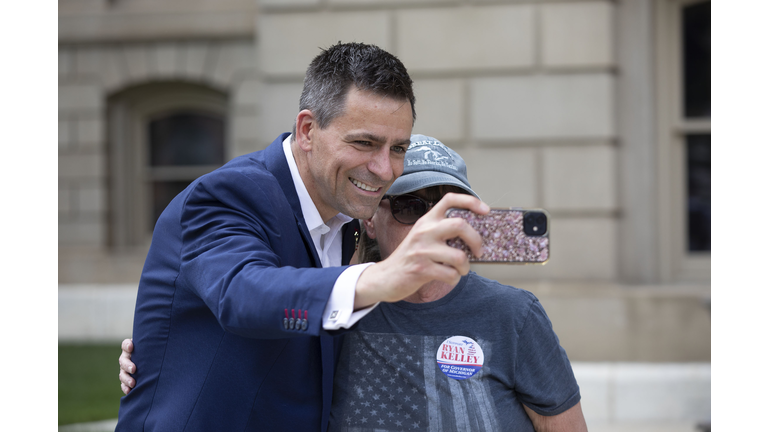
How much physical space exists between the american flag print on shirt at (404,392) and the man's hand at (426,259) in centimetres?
75

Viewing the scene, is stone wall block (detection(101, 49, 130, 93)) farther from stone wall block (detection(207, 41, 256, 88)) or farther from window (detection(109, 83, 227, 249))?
stone wall block (detection(207, 41, 256, 88))

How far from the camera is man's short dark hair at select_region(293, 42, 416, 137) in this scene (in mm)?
1908

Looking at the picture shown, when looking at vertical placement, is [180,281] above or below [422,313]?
above

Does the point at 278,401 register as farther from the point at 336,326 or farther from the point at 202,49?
the point at 202,49

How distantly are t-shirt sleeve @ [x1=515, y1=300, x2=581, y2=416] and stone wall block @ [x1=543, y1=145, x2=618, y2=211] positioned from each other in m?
4.40

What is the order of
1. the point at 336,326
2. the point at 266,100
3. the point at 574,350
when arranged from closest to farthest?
1. the point at 336,326
2. the point at 574,350
3. the point at 266,100

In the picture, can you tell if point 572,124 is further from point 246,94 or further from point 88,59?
point 88,59

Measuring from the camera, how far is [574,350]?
6211 millimetres

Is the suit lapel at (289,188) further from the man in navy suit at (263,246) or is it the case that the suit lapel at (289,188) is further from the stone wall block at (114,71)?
the stone wall block at (114,71)

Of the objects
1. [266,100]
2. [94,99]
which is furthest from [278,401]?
[94,99]

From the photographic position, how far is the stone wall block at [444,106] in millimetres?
6465

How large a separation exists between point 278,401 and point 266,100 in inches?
209

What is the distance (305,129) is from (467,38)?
4.70 metres

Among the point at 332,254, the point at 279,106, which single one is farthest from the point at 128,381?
the point at 279,106
